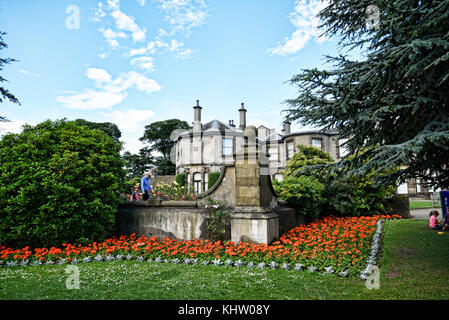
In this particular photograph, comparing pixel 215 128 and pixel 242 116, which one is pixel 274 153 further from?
pixel 215 128

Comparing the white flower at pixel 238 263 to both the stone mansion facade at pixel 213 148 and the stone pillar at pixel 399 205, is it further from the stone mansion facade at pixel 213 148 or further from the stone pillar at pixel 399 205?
the stone mansion facade at pixel 213 148

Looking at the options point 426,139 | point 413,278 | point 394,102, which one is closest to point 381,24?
point 394,102

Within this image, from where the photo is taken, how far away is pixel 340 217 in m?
11.1

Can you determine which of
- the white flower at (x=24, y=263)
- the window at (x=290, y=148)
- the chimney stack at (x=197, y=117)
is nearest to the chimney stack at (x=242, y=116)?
the chimney stack at (x=197, y=117)

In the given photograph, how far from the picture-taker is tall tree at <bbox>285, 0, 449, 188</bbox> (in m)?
3.67

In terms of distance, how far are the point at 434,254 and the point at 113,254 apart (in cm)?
675

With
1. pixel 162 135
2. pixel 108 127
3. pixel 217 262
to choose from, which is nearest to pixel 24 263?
pixel 217 262

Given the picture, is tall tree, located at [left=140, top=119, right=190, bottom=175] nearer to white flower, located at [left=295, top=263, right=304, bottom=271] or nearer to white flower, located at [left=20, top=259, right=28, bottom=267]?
white flower, located at [left=20, top=259, right=28, bottom=267]

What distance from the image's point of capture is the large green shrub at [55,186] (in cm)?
591

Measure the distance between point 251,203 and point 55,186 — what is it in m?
4.45

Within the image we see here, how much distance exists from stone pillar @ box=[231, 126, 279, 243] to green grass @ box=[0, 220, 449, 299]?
1.50 meters

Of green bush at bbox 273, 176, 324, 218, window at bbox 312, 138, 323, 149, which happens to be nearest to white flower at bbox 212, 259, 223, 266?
green bush at bbox 273, 176, 324, 218

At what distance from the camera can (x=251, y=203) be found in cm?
633

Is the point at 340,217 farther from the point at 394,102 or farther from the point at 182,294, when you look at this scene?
the point at 182,294
